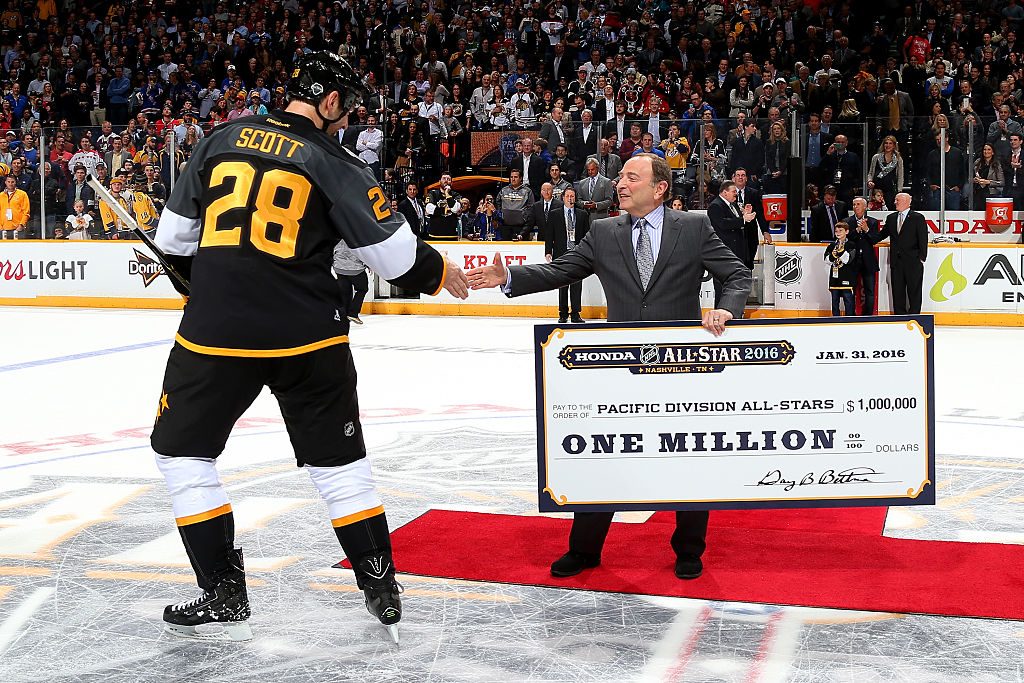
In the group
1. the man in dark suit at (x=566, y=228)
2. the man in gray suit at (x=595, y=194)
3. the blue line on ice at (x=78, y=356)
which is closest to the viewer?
the blue line on ice at (x=78, y=356)

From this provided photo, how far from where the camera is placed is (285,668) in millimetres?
3436

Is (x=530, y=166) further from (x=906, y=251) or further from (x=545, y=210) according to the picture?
(x=906, y=251)

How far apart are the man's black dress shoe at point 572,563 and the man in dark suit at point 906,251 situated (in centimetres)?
1025

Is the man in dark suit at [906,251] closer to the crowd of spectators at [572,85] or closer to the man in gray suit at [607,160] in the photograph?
the crowd of spectators at [572,85]

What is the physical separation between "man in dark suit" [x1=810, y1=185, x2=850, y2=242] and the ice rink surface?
6151 millimetres

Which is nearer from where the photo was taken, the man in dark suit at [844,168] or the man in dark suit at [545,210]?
the man in dark suit at [545,210]

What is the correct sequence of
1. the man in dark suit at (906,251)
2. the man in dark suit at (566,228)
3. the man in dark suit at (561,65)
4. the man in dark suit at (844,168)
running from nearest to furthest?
the man in dark suit at (906,251) → the man in dark suit at (566,228) → the man in dark suit at (844,168) → the man in dark suit at (561,65)

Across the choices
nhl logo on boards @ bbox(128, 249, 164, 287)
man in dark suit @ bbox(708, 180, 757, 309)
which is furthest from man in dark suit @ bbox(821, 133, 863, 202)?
nhl logo on boards @ bbox(128, 249, 164, 287)

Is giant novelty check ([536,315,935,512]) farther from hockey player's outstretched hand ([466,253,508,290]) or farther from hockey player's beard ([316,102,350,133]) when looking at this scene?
hockey player's beard ([316,102,350,133])

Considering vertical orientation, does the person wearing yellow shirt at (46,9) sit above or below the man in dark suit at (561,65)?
above

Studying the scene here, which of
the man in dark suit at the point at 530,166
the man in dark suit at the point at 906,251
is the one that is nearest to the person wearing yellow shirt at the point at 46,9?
the man in dark suit at the point at 530,166

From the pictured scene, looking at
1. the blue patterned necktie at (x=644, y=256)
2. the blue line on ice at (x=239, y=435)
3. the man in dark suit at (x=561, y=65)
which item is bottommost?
the blue line on ice at (x=239, y=435)

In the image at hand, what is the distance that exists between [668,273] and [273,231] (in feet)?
5.09

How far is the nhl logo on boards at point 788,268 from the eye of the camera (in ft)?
48.3
